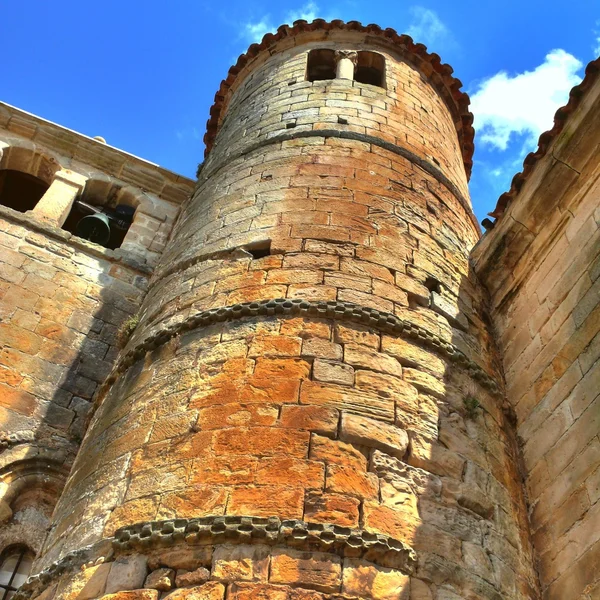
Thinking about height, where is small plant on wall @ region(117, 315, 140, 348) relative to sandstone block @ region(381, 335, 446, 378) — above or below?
above

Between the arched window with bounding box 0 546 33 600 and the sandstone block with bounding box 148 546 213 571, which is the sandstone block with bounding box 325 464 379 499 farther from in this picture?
the arched window with bounding box 0 546 33 600

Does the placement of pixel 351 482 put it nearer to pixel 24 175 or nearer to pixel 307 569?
pixel 307 569

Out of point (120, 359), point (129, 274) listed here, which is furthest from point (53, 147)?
point (120, 359)

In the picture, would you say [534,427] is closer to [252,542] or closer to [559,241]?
[559,241]

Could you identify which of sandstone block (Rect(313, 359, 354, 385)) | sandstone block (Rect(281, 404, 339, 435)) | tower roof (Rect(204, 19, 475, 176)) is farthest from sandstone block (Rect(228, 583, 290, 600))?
tower roof (Rect(204, 19, 475, 176))

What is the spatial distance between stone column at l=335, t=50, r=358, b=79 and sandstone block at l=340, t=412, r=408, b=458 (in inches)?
200

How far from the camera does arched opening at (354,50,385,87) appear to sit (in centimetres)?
812

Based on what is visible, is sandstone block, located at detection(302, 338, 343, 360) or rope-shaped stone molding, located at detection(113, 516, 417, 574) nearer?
rope-shaped stone molding, located at detection(113, 516, 417, 574)

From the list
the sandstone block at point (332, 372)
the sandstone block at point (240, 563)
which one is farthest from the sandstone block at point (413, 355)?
the sandstone block at point (240, 563)

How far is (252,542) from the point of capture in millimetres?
2852

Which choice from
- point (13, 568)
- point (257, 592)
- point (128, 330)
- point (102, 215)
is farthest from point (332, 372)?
point (102, 215)

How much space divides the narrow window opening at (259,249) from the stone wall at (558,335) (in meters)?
1.79

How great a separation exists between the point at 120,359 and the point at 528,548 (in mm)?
2657

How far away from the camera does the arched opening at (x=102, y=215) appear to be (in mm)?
7355
